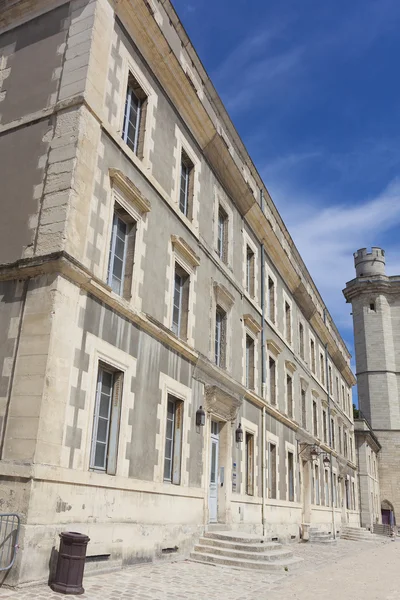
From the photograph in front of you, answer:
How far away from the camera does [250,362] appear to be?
17.8 metres

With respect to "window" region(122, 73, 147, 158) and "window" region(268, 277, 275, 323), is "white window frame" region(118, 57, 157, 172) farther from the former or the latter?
"window" region(268, 277, 275, 323)

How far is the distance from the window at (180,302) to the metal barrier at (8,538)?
20.2ft

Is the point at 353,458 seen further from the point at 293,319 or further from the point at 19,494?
the point at 19,494

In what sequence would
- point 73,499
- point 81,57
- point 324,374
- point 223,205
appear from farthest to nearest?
point 324,374 < point 223,205 < point 81,57 < point 73,499

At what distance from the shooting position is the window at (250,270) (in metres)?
18.4

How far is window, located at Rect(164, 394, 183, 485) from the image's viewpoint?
1148 centimetres

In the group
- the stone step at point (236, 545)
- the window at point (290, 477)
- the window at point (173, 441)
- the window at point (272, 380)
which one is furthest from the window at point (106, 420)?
the window at point (290, 477)

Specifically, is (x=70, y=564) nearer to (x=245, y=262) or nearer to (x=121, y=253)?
(x=121, y=253)

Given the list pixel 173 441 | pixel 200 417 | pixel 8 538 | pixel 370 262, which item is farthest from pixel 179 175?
pixel 370 262

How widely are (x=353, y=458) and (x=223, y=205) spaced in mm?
28218

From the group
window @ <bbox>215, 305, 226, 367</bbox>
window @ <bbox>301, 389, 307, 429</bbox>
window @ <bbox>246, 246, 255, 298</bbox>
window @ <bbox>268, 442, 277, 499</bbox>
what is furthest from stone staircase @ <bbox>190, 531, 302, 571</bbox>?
window @ <bbox>301, 389, 307, 429</bbox>

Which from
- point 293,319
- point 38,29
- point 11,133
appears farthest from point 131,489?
point 293,319

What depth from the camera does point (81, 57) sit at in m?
9.92

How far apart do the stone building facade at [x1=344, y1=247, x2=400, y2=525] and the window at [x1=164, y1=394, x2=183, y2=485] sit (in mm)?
34034
